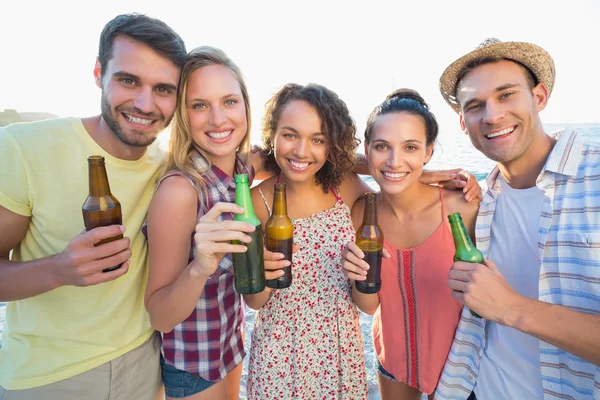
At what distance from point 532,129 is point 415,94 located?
89 centimetres

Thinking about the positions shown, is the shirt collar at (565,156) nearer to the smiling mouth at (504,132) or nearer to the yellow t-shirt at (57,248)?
the smiling mouth at (504,132)

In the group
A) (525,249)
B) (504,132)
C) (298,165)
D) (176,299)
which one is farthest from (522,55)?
(176,299)

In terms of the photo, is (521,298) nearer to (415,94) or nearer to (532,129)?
(532,129)

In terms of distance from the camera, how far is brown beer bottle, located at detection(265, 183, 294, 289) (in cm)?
215

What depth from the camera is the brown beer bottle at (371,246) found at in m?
2.21

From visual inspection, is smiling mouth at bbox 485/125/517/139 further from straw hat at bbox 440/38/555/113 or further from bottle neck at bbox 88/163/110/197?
bottle neck at bbox 88/163/110/197

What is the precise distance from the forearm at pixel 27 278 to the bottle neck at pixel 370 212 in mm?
1844

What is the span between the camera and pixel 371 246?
2.27 meters

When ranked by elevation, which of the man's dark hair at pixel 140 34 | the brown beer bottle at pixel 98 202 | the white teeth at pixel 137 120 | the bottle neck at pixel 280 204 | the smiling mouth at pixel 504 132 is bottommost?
the bottle neck at pixel 280 204

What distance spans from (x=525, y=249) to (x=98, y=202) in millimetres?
2592

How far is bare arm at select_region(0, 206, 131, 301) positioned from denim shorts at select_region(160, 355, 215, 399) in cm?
104

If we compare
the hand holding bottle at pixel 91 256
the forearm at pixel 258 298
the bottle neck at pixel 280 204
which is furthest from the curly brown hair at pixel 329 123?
the hand holding bottle at pixel 91 256

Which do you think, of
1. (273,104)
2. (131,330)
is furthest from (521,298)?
(131,330)

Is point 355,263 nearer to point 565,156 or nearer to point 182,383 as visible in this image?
point 565,156
